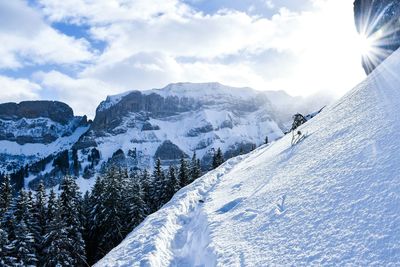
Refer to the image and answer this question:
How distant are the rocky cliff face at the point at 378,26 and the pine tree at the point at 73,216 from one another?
36.6m

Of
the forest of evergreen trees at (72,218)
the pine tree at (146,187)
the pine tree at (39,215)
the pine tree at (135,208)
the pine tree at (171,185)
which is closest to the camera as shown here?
the forest of evergreen trees at (72,218)

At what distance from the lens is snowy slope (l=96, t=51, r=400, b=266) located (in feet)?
32.8

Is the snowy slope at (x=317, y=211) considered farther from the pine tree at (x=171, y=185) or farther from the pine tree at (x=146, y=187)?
the pine tree at (x=146, y=187)

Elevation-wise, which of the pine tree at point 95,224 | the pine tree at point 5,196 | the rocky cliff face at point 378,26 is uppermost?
the rocky cliff face at point 378,26

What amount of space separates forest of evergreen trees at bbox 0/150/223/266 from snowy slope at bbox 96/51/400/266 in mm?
14860

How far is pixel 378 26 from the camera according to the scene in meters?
48.2

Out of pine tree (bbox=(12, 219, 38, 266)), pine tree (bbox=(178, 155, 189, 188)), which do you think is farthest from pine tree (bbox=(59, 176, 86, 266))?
pine tree (bbox=(178, 155, 189, 188))

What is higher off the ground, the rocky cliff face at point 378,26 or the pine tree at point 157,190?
the rocky cliff face at point 378,26

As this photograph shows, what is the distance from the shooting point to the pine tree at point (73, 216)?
3868cm

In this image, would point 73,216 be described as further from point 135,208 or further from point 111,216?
point 135,208

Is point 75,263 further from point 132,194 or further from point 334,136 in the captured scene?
point 334,136

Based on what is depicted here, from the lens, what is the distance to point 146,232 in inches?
867

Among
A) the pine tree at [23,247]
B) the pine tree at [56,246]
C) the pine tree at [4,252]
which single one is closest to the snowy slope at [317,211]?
the pine tree at [4,252]

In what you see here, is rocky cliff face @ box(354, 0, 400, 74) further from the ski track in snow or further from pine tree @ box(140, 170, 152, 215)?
pine tree @ box(140, 170, 152, 215)
